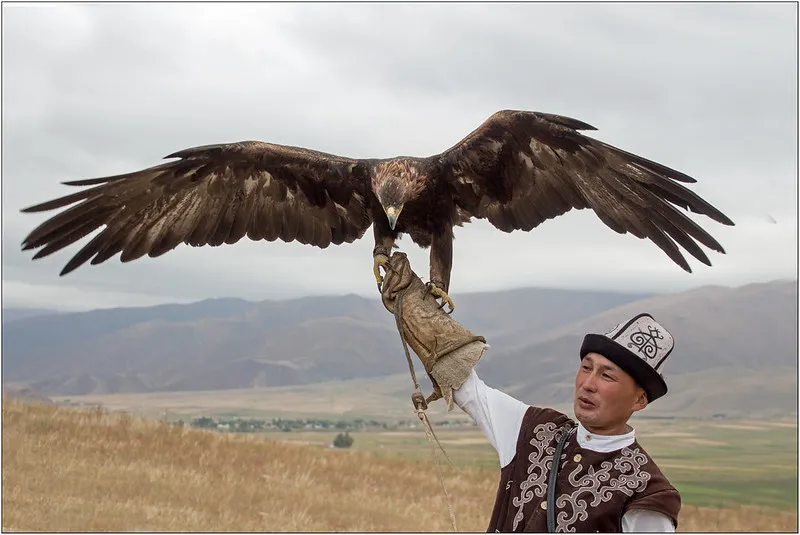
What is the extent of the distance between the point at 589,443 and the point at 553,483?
0.17 meters

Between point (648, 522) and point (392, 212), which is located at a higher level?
point (392, 212)

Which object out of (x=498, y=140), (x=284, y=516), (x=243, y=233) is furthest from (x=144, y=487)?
(x=498, y=140)

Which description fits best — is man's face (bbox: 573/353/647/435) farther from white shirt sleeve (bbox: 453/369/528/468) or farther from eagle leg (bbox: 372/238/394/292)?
eagle leg (bbox: 372/238/394/292)

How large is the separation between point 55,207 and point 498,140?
2216 millimetres

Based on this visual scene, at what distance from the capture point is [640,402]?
2510 millimetres

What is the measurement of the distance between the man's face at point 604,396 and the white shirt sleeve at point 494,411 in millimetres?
259

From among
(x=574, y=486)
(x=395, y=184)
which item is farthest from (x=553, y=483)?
(x=395, y=184)

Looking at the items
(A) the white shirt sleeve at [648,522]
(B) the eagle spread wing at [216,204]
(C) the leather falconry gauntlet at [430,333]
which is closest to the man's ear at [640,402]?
(A) the white shirt sleeve at [648,522]

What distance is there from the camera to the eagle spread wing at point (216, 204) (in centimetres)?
408

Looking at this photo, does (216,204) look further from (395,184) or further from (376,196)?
(395,184)

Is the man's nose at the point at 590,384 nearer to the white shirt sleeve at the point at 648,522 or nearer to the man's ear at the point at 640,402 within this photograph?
the man's ear at the point at 640,402

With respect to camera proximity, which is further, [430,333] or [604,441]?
[430,333]

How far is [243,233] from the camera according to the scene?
14.6ft

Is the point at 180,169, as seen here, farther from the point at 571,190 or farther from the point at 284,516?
the point at 284,516
